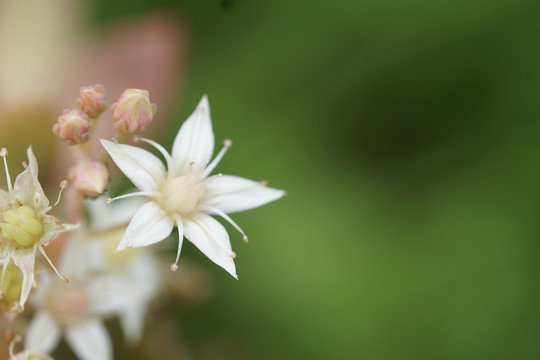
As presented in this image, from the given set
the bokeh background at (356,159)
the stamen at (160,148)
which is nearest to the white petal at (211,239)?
the stamen at (160,148)

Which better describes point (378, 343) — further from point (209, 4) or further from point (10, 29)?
point (10, 29)

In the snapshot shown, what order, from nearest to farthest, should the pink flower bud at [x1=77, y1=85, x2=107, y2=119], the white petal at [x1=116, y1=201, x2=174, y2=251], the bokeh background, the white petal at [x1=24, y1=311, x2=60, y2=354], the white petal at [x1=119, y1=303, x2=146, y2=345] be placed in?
1. the white petal at [x1=116, y1=201, x2=174, y2=251]
2. the pink flower bud at [x1=77, y1=85, x2=107, y2=119]
3. the white petal at [x1=24, y1=311, x2=60, y2=354]
4. the white petal at [x1=119, y1=303, x2=146, y2=345]
5. the bokeh background

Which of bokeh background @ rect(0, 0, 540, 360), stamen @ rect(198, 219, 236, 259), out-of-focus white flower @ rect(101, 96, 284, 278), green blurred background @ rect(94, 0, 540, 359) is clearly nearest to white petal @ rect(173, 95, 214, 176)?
out-of-focus white flower @ rect(101, 96, 284, 278)

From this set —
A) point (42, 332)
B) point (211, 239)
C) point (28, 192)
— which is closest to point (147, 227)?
point (211, 239)

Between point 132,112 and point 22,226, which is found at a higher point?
point 132,112

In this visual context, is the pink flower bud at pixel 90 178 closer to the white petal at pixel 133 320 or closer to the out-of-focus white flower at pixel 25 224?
the out-of-focus white flower at pixel 25 224

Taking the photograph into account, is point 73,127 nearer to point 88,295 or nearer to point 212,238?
point 212,238

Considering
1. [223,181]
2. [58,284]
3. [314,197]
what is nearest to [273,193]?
[223,181]

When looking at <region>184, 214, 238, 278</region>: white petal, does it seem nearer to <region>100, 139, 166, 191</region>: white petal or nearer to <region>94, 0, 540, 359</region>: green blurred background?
<region>100, 139, 166, 191</region>: white petal
